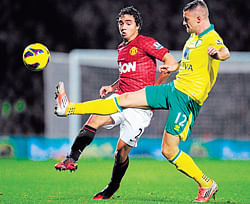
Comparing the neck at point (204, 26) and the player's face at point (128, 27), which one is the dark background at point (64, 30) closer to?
the player's face at point (128, 27)

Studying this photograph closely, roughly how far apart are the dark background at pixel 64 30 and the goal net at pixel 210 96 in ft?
20.7

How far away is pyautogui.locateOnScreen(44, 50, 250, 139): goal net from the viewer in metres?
14.9

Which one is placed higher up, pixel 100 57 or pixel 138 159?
pixel 100 57

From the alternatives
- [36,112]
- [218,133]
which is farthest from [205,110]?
[36,112]

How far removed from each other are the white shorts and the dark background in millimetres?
15280

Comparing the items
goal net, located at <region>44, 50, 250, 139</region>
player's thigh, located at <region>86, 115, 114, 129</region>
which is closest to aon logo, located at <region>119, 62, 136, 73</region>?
player's thigh, located at <region>86, 115, 114, 129</region>

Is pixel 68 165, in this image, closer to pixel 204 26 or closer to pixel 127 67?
pixel 127 67

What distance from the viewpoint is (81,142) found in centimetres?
637

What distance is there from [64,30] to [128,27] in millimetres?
16108

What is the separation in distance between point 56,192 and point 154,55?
82.5 inches

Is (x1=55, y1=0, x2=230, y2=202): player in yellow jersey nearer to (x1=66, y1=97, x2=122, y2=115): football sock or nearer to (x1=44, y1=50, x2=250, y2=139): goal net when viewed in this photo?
(x1=66, y1=97, x2=122, y2=115): football sock

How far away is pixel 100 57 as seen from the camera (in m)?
14.8

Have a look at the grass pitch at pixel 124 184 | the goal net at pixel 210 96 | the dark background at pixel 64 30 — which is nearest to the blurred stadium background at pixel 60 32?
the dark background at pixel 64 30

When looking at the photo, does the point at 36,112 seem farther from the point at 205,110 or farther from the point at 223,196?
the point at 223,196
